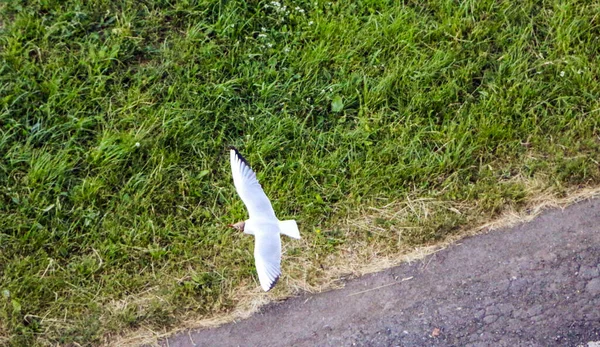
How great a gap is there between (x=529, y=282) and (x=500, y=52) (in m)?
1.59

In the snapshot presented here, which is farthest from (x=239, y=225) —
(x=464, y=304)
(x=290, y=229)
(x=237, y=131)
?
(x=464, y=304)

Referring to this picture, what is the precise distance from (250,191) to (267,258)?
37 centimetres

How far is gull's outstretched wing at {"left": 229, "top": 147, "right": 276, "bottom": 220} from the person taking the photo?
13.5 ft

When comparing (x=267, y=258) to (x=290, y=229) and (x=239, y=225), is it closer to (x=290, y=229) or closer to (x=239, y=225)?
(x=290, y=229)

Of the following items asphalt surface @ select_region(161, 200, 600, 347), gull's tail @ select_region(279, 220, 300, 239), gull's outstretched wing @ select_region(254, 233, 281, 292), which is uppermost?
gull's tail @ select_region(279, 220, 300, 239)

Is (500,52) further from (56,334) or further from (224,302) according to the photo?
(56,334)

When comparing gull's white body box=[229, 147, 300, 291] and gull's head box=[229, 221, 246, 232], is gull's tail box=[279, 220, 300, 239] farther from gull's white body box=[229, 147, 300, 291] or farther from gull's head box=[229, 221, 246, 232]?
gull's head box=[229, 221, 246, 232]

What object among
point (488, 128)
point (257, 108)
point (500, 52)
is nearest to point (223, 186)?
point (257, 108)

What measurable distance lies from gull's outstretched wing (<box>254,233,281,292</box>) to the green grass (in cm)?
33

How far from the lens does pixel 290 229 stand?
406 centimetres

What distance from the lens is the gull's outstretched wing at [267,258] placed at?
13.2 ft

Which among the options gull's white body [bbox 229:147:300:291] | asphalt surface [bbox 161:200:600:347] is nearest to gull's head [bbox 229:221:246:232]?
gull's white body [bbox 229:147:300:291]

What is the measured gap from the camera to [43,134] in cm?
464

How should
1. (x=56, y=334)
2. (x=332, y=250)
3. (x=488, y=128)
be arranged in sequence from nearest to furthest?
(x=56, y=334)
(x=332, y=250)
(x=488, y=128)
